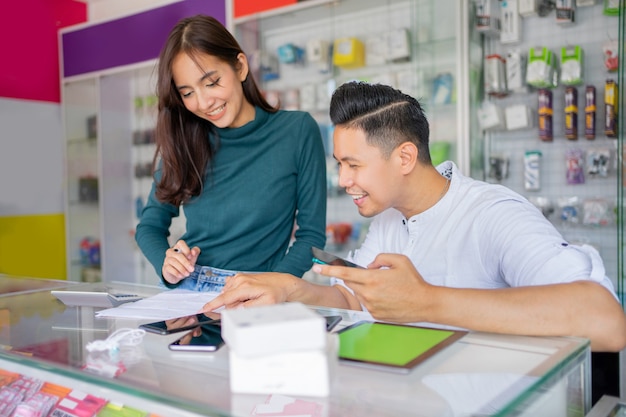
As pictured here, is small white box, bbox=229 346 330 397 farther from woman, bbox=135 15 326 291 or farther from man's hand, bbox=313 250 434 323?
woman, bbox=135 15 326 291

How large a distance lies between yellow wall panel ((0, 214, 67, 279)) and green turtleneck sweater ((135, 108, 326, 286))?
3.40m

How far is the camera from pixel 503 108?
3.34 meters

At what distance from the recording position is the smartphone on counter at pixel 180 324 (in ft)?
3.51

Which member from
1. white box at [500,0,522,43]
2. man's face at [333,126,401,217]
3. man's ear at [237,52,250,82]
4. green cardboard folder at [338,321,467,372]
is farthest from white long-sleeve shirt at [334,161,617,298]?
white box at [500,0,522,43]

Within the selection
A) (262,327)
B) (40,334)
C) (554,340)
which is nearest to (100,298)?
(40,334)

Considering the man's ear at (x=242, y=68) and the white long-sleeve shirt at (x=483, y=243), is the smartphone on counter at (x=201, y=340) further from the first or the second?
the man's ear at (x=242, y=68)

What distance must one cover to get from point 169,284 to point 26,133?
3845 mm

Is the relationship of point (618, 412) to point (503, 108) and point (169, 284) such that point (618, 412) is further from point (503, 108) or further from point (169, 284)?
point (503, 108)

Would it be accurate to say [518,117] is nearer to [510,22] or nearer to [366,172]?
[510,22]

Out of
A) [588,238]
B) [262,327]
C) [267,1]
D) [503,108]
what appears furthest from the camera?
[267,1]

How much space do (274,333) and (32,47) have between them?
5.04 m

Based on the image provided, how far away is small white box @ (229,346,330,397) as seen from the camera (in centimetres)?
71

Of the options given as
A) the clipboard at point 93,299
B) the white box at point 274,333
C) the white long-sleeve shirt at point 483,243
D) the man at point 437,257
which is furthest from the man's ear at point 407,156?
the white box at point 274,333

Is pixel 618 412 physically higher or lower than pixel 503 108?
lower
